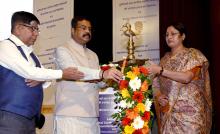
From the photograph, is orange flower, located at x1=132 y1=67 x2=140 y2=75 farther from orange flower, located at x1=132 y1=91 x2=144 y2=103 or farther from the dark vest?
the dark vest

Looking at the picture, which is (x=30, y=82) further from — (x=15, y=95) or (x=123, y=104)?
(x=123, y=104)

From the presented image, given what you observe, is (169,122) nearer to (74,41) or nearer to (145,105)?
(145,105)

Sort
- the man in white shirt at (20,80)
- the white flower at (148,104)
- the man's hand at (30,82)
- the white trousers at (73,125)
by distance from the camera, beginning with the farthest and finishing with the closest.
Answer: the white trousers at (73,125) < the white flower at (148,104) < the man's hand at (30,82) < the man in white shirt at (20,80)

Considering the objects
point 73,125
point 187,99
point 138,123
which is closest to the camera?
point 138,123

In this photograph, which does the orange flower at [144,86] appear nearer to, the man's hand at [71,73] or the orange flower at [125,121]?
the orange flower at [125,121]

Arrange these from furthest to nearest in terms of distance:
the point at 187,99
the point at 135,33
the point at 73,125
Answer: the point at 135,33
the point at 187,99
the point at 73,125

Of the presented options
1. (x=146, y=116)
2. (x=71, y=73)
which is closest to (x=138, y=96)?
(x=146, y=116)

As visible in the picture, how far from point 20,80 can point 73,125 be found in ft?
2.44

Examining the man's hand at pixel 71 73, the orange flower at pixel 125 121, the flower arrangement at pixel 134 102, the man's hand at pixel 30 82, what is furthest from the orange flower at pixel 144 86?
the man's hand at pixel 30 82

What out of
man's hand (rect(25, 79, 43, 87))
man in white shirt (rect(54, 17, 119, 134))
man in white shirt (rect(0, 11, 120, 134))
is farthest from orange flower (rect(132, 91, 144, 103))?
man's hand (rect(25, 79, 43, 87))

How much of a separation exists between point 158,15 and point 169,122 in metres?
1.90

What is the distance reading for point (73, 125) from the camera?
376 centimetres

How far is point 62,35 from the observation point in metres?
6.32

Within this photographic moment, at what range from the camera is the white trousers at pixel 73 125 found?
3.75 meters
